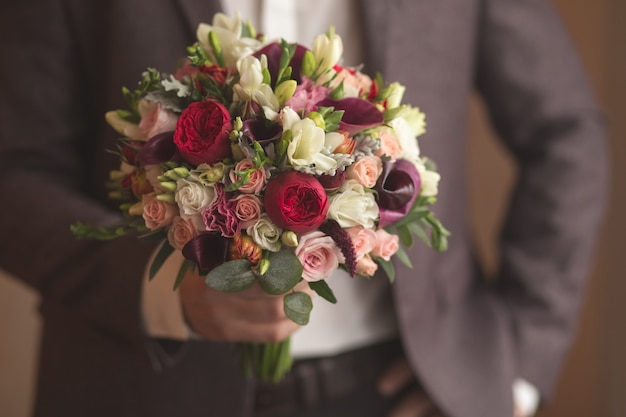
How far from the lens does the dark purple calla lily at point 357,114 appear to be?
0.65 meters

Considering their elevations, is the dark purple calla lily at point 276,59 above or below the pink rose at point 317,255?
above

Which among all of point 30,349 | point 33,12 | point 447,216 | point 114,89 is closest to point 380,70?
point 447,216

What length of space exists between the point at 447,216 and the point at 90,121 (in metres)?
0.62

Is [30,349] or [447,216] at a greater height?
[447,216]

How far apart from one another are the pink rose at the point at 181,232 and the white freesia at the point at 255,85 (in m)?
0.13

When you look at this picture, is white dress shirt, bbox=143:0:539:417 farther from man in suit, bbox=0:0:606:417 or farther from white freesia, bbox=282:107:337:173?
white freesia, bbox=282:107:337:173

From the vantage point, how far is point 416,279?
3.44 ft

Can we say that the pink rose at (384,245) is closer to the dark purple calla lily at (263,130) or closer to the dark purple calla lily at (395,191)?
the dark purple calla lily at (395,191)

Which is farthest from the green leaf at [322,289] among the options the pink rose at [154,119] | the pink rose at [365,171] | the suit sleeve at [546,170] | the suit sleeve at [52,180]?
the suit sleeve at [546,170]

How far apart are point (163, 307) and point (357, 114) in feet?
1.28

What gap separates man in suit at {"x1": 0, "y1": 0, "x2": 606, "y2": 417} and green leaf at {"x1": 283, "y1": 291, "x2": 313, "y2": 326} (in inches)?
9.0

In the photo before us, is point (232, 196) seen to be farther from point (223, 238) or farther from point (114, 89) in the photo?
point (114, 89)

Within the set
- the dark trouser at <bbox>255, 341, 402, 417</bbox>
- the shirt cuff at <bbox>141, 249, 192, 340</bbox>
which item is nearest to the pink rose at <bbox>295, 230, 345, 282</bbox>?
the shirt cuff at <bbox>141, 249, 192, 340</bbox>

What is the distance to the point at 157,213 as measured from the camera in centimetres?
66
